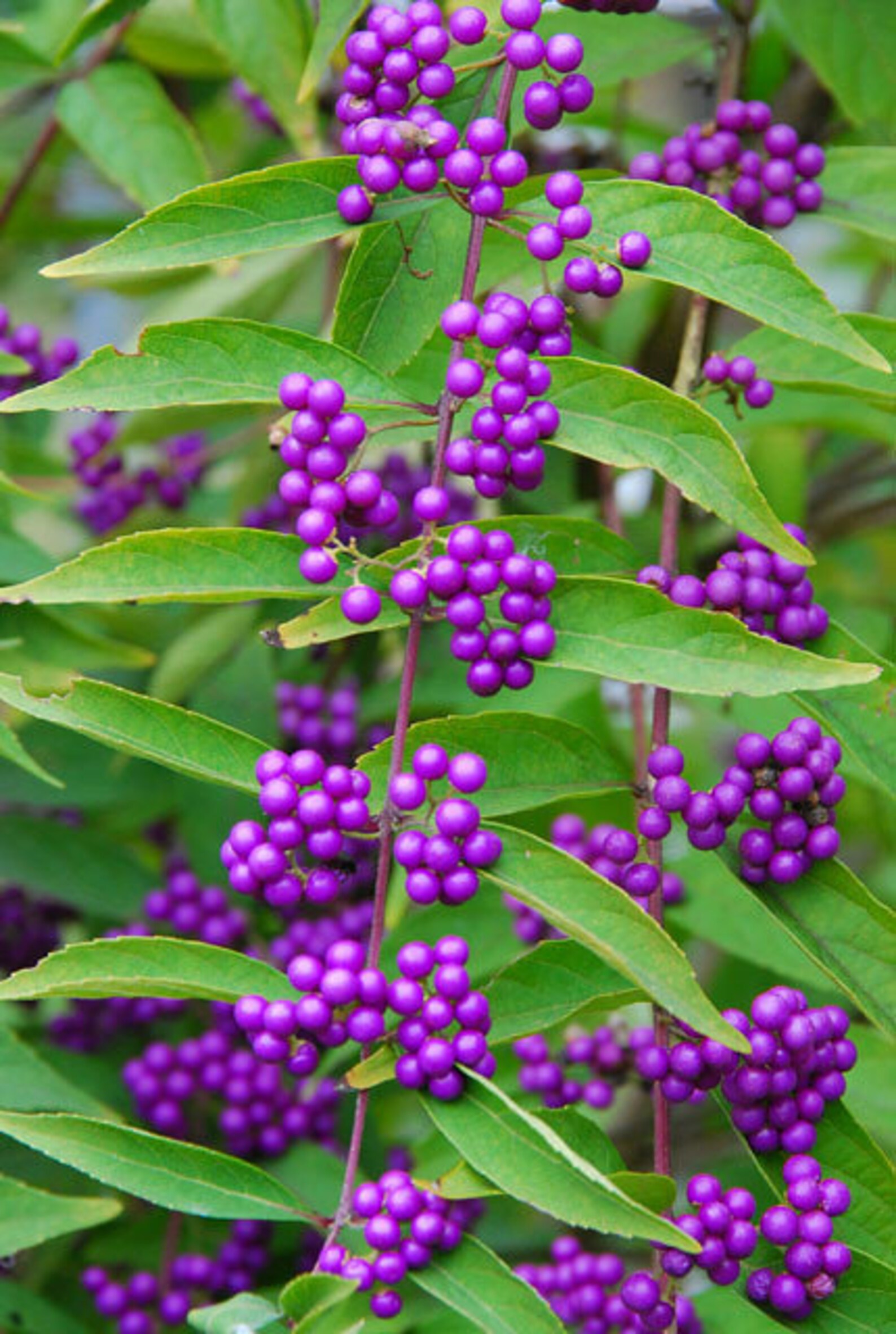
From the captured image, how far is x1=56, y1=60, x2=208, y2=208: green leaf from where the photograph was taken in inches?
75.1

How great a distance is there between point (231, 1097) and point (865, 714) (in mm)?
853

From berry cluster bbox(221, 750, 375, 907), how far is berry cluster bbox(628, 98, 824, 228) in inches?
27.3

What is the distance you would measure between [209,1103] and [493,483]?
1.02m

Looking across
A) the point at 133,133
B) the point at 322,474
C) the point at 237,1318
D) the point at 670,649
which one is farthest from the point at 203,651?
the point at 237,1318

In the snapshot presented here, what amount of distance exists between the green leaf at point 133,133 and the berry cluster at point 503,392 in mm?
787

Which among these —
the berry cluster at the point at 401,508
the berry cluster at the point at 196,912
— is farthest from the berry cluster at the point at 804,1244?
the berry cluster at the point at 401,508

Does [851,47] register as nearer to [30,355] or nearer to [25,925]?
[30,355]

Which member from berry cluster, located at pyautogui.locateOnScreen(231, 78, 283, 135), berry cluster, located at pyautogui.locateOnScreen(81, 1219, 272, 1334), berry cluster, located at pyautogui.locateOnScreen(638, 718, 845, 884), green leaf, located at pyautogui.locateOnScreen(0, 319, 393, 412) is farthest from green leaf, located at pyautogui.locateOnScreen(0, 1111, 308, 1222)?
berry cluster, located at pyautogui.locateOnScreen(231, 78, 283, 135)

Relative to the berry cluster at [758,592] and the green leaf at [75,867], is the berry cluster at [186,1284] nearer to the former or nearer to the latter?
the green leaf at [75,867]

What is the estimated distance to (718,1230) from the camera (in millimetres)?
1190

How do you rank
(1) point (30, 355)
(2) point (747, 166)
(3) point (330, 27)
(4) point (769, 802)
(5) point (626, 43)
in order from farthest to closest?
(1) point (30, 355), (5) point (626, 43), (2) point (747, 166), (3) point (330, 27), (4) point (769, 802)

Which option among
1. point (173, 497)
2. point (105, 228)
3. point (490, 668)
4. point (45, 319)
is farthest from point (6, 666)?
point (45, 319)

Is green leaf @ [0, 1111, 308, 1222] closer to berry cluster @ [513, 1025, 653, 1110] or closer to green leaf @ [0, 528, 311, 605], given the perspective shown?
green leaf @ [0, 528, 311, 605]

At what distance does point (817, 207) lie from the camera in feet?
5.29
